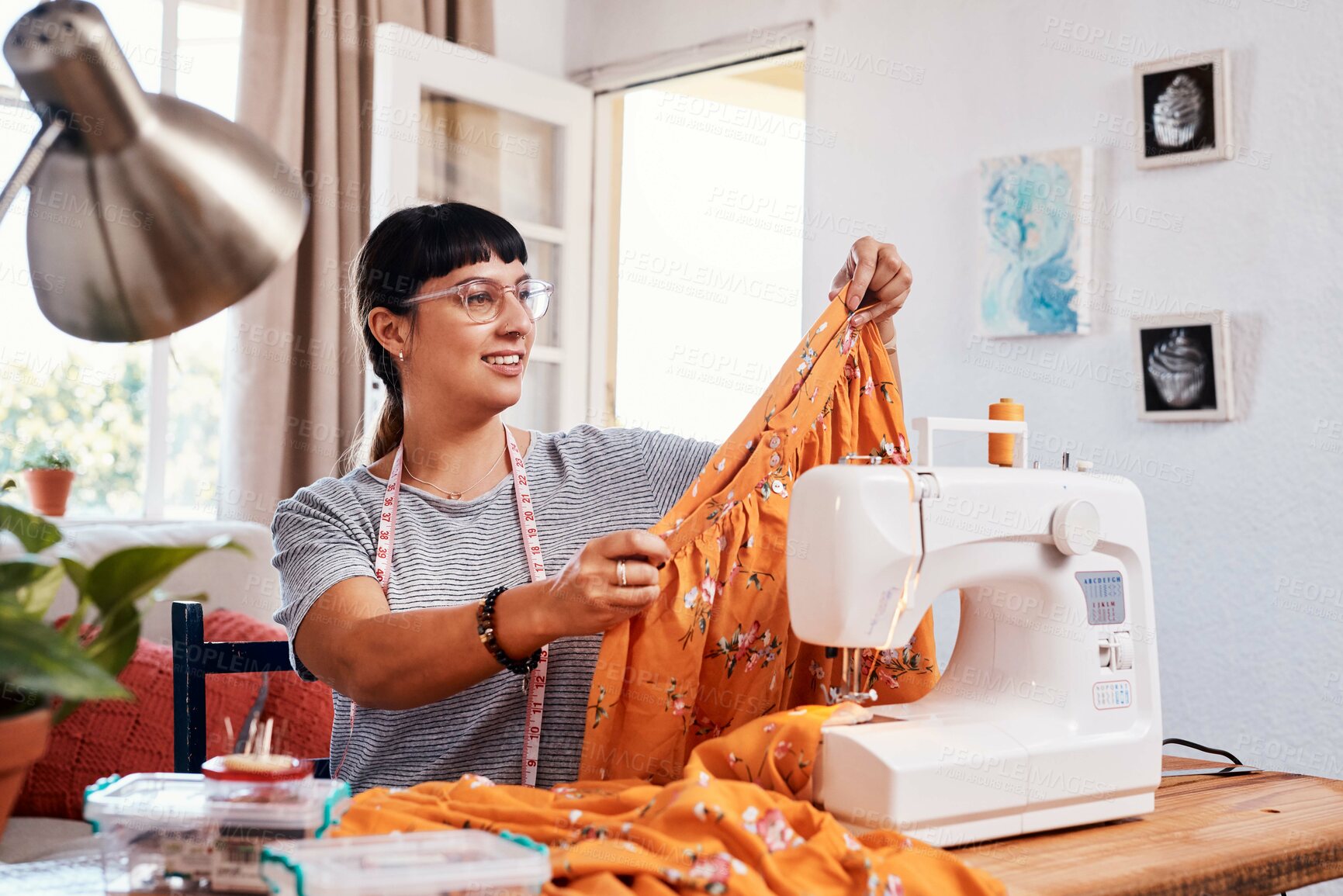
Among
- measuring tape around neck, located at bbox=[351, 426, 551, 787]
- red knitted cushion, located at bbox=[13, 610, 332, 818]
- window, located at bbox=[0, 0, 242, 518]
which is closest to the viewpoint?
measuring tape around neck, located at bbox=[351, 426, 551, 787]

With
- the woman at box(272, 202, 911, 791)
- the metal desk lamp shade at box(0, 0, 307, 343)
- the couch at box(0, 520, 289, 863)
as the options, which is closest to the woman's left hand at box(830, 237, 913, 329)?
the woman at box(272, 202, 911, 791)

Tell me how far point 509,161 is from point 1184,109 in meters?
2.09

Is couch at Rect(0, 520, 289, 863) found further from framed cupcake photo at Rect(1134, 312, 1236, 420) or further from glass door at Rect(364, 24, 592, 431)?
framed cupcake photo at Rect(1134, 312, 1236, 420)

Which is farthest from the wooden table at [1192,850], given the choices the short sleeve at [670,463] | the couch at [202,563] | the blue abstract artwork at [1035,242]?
the couch at [202,563]

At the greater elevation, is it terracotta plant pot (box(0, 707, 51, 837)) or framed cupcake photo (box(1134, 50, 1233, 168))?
framed cupcake photo (box(1134, 50, 1233, 168))

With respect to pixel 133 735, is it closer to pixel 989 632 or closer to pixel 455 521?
pixel 455 521

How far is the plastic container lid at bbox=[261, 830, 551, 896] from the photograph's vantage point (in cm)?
82

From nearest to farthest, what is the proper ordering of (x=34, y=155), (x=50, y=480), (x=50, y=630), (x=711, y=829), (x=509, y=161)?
1. (x=50, y=630)
2. (x=34, y=155)
3. (x=711, y=829)
4. (x=50, y=480)
5. (x=509, y=161)

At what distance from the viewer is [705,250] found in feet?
18.9

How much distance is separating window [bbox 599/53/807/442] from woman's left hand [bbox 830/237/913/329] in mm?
3364

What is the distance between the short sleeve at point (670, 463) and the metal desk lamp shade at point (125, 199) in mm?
1040

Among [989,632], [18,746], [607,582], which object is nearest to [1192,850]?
[989,632]

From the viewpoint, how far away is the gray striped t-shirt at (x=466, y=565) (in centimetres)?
167

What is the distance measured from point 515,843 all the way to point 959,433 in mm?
2454
